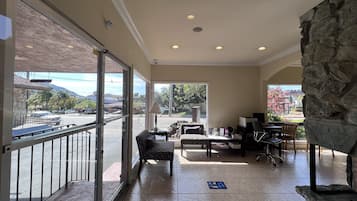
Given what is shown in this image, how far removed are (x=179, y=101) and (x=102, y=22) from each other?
473 cm

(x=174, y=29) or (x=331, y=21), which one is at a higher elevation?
(x=174, y=29)

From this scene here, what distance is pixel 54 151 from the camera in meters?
2.15

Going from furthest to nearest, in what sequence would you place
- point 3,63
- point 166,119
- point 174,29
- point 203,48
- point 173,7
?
point 166,119 < point 203,48 < point 174,29 < point 173,7 < point 3,63

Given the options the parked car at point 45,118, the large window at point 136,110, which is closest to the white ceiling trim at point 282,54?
the large window at point 136,110

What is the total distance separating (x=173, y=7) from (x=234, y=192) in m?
3.06

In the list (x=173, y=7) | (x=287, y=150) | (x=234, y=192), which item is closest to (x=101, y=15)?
(x=173, y=7)

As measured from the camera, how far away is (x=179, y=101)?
679 centimetres

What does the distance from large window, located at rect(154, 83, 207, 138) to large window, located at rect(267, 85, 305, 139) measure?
228cm

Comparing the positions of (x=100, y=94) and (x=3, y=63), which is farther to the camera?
(x=100, y=94)

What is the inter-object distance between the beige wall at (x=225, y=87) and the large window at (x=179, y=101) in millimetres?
A: 240

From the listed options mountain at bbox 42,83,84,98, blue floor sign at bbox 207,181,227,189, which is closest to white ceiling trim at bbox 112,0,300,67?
mountain at bbox 42,83,84,98

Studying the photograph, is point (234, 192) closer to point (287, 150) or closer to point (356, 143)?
point (356, 143)

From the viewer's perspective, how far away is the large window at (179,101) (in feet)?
22.1

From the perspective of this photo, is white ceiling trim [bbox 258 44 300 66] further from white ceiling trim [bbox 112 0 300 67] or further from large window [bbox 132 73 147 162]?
large window [bbox 132 73 147 162]
